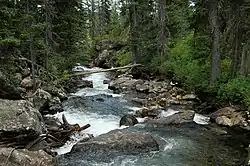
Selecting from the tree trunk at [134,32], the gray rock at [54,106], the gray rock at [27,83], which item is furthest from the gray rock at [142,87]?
the gray rock at [27,83]

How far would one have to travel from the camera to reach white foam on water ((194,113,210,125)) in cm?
1562

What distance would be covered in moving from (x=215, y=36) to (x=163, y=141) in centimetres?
867

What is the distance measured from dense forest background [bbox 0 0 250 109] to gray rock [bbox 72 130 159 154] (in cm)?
491

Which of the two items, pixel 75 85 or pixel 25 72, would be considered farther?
pixel 75 85

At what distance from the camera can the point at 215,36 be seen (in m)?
18.8

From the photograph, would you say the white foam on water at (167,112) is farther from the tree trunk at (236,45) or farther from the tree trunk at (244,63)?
the tree trunk at (244,63)

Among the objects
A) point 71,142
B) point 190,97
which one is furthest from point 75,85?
point 71,142

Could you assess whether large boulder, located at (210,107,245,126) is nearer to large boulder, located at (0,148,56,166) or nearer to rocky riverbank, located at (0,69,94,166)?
rocky riverbank, located at (0,69,94,166)

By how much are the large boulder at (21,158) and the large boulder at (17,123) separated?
785mm

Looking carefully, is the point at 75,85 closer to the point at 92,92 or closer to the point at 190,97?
the point at 92,92

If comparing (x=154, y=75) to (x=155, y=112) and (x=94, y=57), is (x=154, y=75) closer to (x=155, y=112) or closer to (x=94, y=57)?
(x=155, y=112)

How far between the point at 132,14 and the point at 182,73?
34.5 ft

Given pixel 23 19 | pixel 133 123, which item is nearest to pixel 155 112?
pixel 133 123

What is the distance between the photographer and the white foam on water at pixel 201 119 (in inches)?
615
